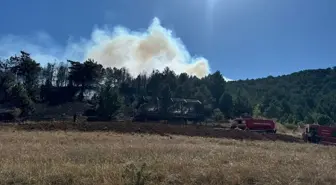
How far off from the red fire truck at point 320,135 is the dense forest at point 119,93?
30039 millimetres

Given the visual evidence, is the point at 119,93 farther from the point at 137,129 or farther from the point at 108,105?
the point at 137,129

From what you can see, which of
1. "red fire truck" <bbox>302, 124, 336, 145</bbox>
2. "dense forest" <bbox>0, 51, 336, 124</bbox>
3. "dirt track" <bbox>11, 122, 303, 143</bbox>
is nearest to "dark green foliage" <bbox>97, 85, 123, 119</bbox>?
"dense forest" <bbox>0, 51, 336, 124</bbox>

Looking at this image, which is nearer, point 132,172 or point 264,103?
point 132,172

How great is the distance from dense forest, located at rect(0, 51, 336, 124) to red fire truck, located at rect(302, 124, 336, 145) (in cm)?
3004

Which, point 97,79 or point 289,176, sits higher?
point 97,79

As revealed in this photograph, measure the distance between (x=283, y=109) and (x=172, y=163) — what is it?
302ft

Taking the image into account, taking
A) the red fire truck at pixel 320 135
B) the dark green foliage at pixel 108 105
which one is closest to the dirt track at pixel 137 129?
the red fire truck at pixel 320 135

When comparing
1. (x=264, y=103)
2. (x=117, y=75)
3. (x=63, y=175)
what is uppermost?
(x=117, y=75)

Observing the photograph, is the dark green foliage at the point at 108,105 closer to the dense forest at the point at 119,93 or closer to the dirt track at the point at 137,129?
the dense forest at the point at 119,93

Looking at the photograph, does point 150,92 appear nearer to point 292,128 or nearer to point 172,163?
point 292,128

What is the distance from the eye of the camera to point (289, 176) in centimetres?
845

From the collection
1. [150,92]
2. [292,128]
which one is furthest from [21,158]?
[150,92]

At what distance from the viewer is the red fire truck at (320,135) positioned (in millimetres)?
34875

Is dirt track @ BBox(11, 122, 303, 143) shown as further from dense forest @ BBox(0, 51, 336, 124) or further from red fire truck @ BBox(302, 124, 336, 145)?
dense forest @ BBox(0, 51, 336, 124)
